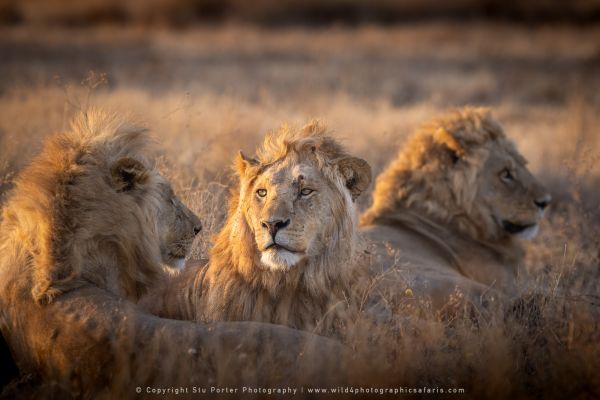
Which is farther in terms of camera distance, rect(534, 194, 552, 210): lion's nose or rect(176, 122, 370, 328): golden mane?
rect(534, 194, 552, 210): lion's nose

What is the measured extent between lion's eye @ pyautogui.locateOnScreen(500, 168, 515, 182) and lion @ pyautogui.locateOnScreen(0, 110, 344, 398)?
335 cm

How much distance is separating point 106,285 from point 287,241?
1.13m

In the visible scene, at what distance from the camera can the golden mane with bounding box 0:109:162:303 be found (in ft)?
13.1

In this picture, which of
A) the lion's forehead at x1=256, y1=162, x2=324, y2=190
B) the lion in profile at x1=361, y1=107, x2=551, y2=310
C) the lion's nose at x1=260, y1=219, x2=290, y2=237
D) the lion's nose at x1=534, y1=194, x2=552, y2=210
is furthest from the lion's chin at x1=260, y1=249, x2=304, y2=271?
the lion's nose at x1=534, y1=194, x2=552, y2=210

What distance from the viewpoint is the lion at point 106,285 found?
3.55 meters

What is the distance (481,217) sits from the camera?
673cm

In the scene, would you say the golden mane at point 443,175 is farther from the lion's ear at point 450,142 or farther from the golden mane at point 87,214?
the golden mane at point 87,214

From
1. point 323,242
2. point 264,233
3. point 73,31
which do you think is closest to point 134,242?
point 264,233

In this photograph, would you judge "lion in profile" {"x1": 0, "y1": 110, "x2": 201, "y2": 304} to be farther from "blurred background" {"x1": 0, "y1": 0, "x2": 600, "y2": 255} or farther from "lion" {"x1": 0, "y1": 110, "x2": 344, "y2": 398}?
"blurred background" {"x1": 0, "y1": 0, "x2": 600, "y2": 255}

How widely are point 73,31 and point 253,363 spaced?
92.4ft

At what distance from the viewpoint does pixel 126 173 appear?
4277mm

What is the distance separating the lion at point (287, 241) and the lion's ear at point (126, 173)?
0.71 meters

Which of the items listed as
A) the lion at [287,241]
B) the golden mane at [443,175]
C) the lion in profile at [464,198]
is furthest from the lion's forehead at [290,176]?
the golden mane at [443,175]

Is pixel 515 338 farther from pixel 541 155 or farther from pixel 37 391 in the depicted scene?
pixel 541 155
